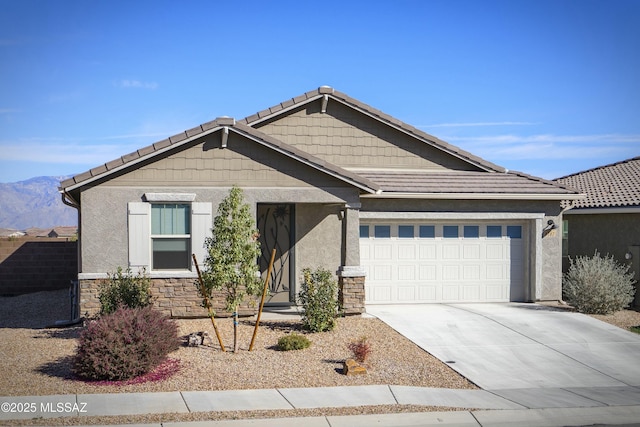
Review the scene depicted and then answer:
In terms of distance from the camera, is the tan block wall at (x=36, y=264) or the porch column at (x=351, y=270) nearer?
the porch column at (x=351, y=270)

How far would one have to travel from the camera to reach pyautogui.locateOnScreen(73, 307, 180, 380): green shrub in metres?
11.7

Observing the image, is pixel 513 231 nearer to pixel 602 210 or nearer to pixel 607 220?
pixel 602 210

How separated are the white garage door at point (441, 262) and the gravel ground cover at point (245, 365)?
2.56 meters

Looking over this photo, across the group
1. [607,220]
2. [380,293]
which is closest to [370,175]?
[380,293]

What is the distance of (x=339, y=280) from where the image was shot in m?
16.7

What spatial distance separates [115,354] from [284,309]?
6611mm

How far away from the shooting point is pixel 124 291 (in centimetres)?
1520

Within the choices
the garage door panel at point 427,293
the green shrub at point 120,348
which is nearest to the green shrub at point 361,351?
the green shrub at point 120,348

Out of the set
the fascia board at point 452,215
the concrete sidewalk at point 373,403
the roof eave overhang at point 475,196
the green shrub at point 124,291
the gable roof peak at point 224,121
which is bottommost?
the concrete sidewalk at point 373,403

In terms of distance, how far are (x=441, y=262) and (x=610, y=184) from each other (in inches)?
298

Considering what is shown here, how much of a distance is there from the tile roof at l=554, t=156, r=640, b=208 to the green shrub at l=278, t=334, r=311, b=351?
1063 cm

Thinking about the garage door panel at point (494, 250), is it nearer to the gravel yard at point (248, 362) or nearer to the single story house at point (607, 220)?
the single story house at point (607, 220)

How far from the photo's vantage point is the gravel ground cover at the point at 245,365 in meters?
11.1

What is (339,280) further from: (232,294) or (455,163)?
(455,163)
